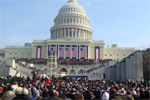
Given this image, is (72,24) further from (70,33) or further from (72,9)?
(72,9)

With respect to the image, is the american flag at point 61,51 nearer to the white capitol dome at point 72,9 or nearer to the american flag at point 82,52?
the american flag at point 82,52

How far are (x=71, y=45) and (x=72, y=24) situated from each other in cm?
1740

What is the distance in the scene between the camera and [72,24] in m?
121

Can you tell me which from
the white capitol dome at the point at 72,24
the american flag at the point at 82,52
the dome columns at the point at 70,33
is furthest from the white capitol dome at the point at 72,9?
the american flag at the point at 82,52

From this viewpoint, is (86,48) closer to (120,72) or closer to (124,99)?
(120,72)

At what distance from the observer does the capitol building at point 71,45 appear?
351 ft

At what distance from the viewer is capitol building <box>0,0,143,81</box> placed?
107 metres

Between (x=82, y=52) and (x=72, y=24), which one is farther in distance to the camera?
(x=72, y=24)

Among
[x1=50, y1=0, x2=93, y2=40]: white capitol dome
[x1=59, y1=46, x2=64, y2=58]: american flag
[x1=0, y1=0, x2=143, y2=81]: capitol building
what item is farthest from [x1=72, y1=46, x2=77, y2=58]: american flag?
[x1=50, y1=0, x2=93, y2=40]: white capitol dome

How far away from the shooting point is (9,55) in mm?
120125

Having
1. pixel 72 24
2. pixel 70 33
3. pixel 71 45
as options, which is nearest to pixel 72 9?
pixel 72 24

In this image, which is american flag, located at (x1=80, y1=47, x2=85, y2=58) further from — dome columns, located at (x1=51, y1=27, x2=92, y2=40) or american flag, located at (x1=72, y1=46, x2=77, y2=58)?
dome columns, located at (x1=51, y1=27, x2=92, y2=40)

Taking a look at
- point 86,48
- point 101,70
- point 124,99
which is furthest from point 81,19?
point 124,99

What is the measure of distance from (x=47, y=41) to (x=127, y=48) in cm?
4247
